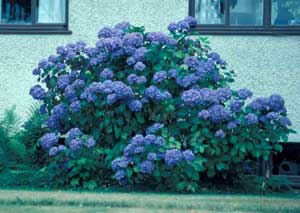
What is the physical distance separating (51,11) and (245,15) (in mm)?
2944

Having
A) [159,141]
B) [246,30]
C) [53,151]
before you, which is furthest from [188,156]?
[246,30]

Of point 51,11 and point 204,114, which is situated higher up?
point 51,11

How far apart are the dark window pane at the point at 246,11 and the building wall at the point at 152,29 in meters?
0.33

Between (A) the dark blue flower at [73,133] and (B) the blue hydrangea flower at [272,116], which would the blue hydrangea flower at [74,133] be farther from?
(B) the blue hydrangea flower at [272,116]

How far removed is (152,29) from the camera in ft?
36.4

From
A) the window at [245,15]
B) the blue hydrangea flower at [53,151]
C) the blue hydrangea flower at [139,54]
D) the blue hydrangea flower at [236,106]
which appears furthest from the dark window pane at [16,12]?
the blue hydrangea flower at [236,106]

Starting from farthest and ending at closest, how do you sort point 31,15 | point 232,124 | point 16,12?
point 16,12 < point 31,15 < point 232,124

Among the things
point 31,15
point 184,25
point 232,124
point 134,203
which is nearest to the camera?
point 134,203

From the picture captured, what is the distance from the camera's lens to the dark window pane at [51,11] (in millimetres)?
11547

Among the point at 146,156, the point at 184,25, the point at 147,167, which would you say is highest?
the point at 184,25

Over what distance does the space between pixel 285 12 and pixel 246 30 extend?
2.28ft

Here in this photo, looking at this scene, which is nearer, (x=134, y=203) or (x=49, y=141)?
(x=134, y=203)

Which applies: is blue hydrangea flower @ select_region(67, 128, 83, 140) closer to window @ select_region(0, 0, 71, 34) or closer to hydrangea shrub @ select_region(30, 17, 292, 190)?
hydrangea shrub @ select_region(30, 17, 292, 190)

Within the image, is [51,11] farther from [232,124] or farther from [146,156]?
[232,124]
